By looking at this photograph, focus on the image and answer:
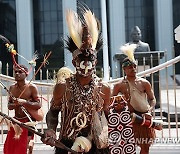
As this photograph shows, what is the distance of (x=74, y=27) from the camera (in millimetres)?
3344

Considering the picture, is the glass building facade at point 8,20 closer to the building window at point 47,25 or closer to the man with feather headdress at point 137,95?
the building window at point 47,25

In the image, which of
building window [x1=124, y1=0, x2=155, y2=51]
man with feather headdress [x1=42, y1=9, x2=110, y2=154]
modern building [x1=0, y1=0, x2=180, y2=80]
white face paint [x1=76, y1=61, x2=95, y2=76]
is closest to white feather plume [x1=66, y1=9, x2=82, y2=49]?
man with feather headdress [x1=42, y1=9, x2=110, y2=154]

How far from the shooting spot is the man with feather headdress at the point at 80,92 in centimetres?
328

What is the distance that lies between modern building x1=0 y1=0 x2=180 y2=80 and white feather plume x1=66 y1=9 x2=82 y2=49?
67.7 feet

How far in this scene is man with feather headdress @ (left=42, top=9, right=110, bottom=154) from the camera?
10.8 ft

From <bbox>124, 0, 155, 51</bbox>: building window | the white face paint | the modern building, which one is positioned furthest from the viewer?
<bbox>124, 0, 155, 51</bbox>: building window

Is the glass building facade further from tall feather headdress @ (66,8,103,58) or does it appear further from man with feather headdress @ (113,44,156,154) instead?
tall feather headdress @ (66,8,103,58)

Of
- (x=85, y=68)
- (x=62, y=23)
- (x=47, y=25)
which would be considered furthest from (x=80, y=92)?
(x=47, y=25)

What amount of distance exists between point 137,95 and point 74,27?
5.74 feet

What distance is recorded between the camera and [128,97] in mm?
4875

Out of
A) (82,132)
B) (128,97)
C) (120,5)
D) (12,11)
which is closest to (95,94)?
(82,132)

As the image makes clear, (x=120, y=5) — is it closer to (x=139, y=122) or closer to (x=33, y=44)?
(x=33, y=44)

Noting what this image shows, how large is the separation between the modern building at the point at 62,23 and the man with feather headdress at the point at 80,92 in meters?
20.6

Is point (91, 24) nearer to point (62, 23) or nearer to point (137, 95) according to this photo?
point (137, 95)
